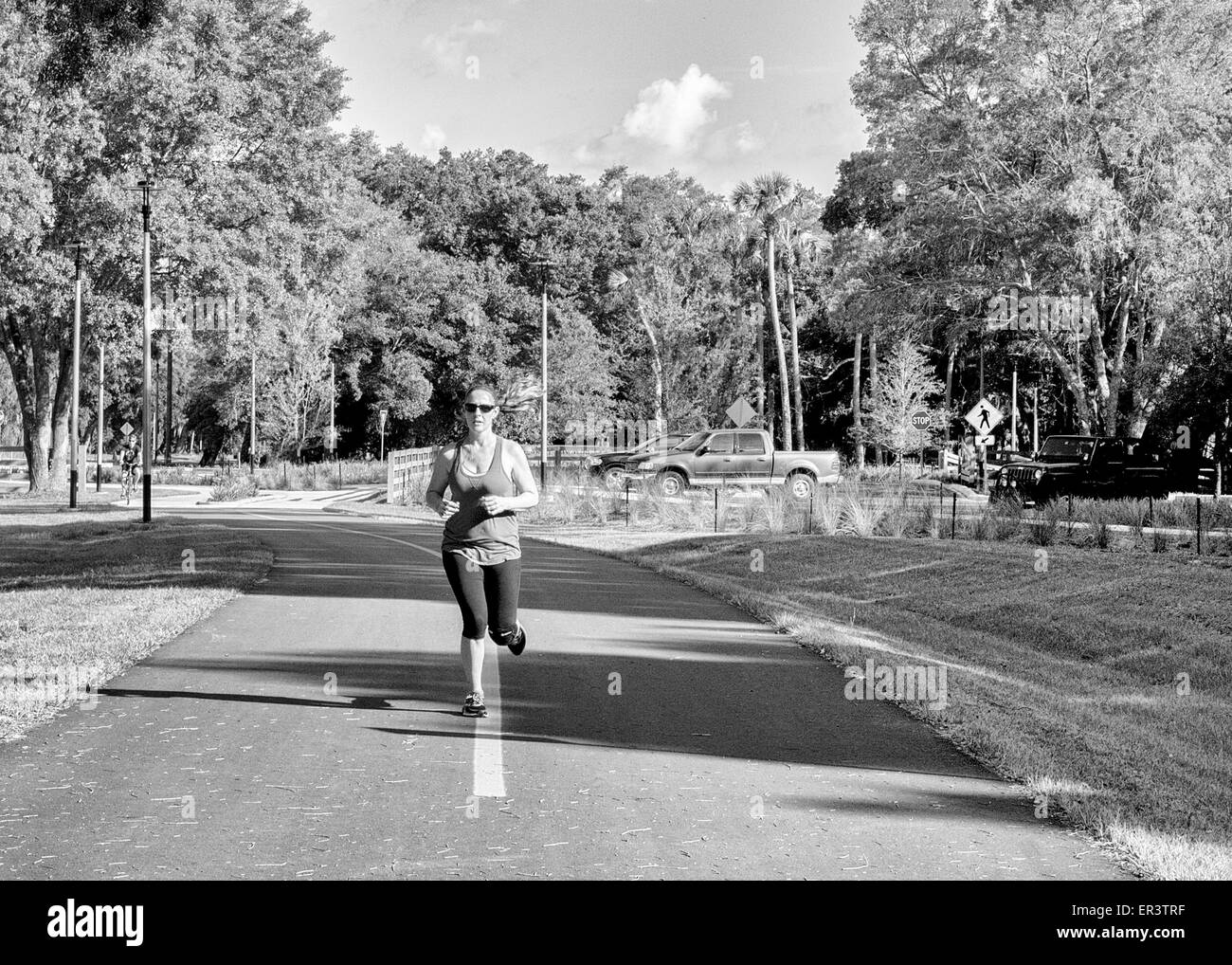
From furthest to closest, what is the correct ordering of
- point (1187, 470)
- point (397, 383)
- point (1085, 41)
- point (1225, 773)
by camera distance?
point (397, 383) < point (1085, 41) < point (1187, 470) < point (1225, 773)

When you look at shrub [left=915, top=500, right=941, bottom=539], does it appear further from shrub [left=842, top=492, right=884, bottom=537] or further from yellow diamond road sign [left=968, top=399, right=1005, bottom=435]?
→ yellow diamond road sign [left=968, top=399, right=1005, bottom=435]

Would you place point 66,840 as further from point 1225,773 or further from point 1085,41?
point 1085,41

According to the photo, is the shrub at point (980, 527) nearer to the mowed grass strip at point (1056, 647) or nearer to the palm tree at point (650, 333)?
the mowed grass strip at point (1056, 647)

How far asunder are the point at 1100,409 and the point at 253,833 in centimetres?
3538

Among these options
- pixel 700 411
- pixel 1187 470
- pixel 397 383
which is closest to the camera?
pixel 1187 470

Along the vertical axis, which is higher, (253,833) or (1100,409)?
(1100,409)

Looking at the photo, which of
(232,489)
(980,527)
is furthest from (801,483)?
(232,489)

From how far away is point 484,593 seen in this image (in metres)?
7.95

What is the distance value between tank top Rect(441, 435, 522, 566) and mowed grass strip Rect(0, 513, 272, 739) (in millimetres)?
2808

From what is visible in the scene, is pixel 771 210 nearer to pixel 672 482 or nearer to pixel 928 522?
pixel 672 482

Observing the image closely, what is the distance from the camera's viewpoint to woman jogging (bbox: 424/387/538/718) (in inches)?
305

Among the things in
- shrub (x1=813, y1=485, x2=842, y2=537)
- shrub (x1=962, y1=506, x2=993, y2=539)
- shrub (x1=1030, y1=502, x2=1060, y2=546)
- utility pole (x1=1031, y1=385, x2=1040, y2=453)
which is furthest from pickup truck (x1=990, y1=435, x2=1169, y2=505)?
utility pole (x1=1031, y1=385, x2=1040, y2=453)

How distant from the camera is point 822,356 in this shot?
69.4 meters
